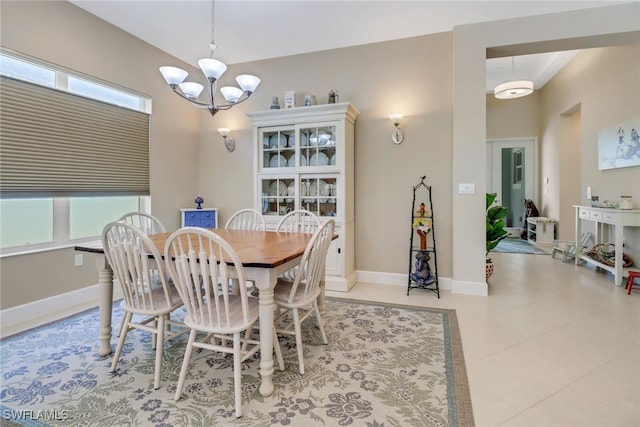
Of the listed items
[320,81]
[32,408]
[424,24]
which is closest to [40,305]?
[32,408]

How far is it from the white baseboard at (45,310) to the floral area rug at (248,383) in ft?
0.76

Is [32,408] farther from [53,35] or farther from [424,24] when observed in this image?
[424,24]

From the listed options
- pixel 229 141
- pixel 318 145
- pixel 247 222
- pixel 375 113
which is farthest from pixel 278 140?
pixel 375 113

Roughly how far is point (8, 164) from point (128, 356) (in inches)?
78.5

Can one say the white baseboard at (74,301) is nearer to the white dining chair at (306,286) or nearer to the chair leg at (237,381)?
the white dining chair at (306,286)

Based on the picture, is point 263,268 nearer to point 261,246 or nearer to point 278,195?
point 261,246

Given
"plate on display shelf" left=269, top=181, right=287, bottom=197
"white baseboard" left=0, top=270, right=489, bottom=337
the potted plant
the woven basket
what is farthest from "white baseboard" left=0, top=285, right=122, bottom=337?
the woven basket

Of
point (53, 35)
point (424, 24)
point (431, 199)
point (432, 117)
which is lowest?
point (431, 199)

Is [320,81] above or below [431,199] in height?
above

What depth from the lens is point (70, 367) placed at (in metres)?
2.01

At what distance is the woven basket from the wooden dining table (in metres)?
3.85

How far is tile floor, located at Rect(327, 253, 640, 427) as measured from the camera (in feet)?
5.25

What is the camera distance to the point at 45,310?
115 inches

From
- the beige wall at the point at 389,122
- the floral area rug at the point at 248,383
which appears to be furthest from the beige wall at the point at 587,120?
the floral area rug at the point at 248,383
